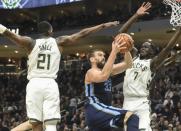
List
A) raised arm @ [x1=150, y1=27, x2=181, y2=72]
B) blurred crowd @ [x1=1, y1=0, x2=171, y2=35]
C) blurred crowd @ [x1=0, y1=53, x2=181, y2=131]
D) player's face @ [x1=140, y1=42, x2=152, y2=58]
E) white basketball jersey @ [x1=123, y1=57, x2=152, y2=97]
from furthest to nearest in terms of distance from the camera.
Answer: blurred crowd @ [x1=1, y1=0, x2=171, y2=35] < blurred crowd @ [x1=0, y1=53, x2=181, y2=131] < white basketball jersey @ [x1=123, y1=57, x2=152, y2=97] < player's face @ [x1=140, y1=42, x2=152, y2=58] < raised arm @ [x1=150, y1=27, x2=181, y2=72]

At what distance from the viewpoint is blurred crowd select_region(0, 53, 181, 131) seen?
15.8 meters

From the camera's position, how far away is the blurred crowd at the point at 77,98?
1580cm

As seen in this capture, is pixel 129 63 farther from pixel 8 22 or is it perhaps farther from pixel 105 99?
pixel 8 22

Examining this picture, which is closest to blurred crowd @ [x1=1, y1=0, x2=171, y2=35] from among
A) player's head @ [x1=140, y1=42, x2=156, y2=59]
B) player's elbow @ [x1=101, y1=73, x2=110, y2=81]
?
player's head @ [x1=140, y1=42, x2=156, y2=59]

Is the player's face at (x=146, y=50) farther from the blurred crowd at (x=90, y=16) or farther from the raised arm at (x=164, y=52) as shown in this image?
the blurred crowd at (x=90, y=16)

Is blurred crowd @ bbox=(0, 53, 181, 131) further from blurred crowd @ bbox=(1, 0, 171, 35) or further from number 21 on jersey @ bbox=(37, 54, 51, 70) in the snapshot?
blurred crowd @ bbox=(1, 0, 171, 35)

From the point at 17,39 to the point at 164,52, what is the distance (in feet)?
7.66

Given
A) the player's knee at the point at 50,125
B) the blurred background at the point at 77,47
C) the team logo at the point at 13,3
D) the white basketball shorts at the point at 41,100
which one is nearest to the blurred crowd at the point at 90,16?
the blurred background at the point at 77,47

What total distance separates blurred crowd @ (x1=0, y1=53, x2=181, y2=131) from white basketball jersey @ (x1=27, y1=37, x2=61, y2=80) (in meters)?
2.21

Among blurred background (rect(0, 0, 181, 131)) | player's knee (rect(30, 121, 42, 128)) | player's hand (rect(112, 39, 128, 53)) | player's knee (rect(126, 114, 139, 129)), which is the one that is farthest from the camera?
blurred background (rect(0, 0, 181, 131))

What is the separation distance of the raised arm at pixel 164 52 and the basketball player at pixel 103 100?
966 mm

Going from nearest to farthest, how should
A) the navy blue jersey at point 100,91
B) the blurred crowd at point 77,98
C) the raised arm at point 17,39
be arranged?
1. the navy blue jersey at point 100,91
2. the raised arm at point 17,39
3. the blurred crowd at point 77,98

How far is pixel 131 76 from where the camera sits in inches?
338

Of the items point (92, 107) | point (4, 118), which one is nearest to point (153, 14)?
point (4, 118)
